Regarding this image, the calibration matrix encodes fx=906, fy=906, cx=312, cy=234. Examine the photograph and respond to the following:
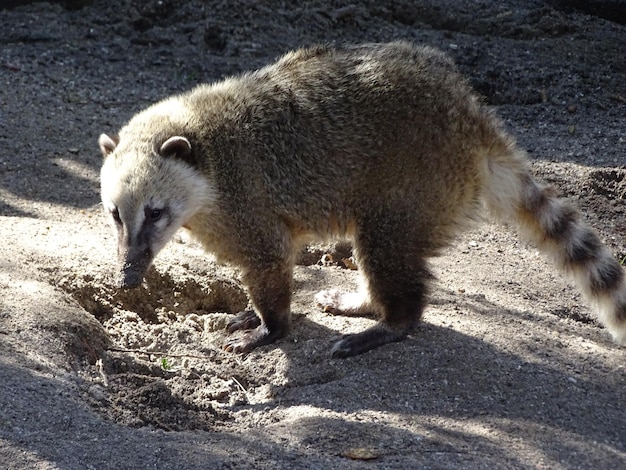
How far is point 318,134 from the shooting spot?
17.5 ft

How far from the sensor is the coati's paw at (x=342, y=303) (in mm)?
5836

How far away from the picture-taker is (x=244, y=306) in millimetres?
6223

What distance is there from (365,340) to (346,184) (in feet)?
3.00

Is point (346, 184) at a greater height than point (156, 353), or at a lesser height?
greater

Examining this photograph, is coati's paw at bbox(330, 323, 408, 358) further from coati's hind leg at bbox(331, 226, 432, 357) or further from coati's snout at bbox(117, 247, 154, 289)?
coati's snout at bbox(117, 247, 154, 289)

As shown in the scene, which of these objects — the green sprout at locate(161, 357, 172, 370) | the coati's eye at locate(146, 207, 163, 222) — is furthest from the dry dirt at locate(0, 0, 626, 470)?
the coati's eye at locate(146, 207, 163, 222)

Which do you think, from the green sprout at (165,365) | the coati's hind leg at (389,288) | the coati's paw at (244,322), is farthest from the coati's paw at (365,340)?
the green sprout at (165,365)

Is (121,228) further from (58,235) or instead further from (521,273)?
(521,273)

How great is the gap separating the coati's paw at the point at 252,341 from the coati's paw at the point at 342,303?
1.58 feet

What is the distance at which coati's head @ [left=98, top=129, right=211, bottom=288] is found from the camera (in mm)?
5211

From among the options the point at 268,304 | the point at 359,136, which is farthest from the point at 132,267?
the point at 359,136

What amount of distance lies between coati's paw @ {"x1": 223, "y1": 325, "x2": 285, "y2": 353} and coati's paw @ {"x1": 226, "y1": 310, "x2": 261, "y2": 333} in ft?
0.70

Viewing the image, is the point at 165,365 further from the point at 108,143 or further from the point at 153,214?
the point at 108,143

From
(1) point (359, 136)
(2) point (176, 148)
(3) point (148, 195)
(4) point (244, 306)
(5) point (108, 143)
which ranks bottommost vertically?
(4) point (244, 306)
